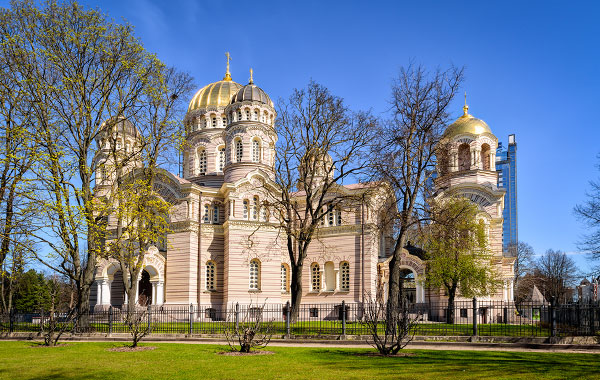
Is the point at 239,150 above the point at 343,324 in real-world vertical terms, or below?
above

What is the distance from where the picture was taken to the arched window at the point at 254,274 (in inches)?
1398

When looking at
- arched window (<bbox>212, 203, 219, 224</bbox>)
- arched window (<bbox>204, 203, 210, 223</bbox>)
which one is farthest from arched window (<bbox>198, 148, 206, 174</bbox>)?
arched window (<bbox>204, 203, 210, 223</bbox>)

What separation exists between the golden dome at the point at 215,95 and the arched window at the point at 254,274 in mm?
13336

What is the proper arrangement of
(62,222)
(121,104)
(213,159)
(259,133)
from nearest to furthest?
1. (62,222)
2. (121,104)
3. (259,133)
4. (213,159)

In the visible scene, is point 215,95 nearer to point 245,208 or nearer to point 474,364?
point 245,208

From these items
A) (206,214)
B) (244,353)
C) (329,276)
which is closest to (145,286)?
(206,214)

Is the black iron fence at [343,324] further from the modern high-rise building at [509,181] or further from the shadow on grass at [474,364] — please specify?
the modern high-rise building at [509,181]

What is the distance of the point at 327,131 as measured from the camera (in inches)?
989

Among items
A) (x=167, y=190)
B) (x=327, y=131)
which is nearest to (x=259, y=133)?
(x=167, y=190)

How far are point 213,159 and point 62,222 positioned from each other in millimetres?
21946

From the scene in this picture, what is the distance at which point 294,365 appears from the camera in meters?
12.4

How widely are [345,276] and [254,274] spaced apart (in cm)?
607

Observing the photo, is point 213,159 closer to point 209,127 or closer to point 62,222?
point 209,127

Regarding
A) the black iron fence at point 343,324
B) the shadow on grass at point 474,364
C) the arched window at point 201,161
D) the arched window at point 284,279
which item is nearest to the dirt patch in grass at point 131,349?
the black iron fence at point 343,324
